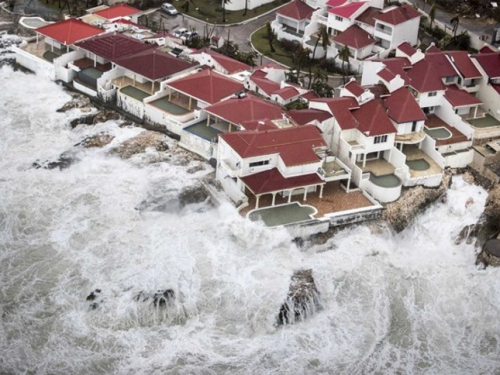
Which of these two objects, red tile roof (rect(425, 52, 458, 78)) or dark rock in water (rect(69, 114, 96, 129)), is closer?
dark rock in water (rect(69, 114, 96, 129))

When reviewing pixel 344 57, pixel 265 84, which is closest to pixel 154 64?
pixel 265 84

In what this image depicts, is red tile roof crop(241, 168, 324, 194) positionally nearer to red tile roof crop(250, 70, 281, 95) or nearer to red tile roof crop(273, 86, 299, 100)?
red tile roof crop(273, 86, 299, 100)

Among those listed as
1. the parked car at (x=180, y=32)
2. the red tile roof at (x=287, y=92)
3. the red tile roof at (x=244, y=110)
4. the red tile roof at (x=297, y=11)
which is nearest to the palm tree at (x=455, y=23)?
the red tile roof at (x=297, y=11)

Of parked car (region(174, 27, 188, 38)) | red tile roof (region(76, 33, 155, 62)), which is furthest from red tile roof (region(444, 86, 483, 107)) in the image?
parked car (region(174, 27, 188, 38))

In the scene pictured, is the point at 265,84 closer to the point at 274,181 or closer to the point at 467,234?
the point at 274,181

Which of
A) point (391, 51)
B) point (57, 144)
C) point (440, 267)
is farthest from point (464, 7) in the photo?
point (57, 144)

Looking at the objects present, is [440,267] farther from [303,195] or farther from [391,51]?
[391,51]
